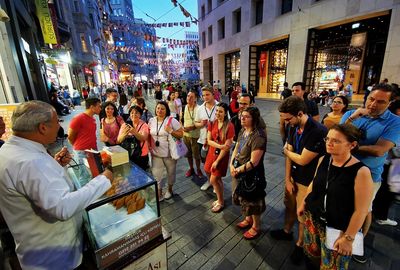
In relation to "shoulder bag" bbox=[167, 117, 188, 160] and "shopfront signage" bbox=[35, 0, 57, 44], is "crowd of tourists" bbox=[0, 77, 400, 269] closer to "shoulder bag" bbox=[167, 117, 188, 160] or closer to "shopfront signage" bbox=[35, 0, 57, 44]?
"shoulder bag" bbox=[167, 117, 188, 160]

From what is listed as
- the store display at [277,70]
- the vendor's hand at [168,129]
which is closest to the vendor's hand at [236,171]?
the vendor's hand at [168,129]

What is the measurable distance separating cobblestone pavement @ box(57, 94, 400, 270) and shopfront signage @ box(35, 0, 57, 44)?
32.7 ft

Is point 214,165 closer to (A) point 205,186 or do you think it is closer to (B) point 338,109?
(A) point 205,186

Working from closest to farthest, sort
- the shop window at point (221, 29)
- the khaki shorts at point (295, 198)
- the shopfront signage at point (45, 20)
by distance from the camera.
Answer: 1. the khaki shorts at point (295, 198)
2. the shopfront signage at point (45, 20)
3. the shop window at point (221, 29)

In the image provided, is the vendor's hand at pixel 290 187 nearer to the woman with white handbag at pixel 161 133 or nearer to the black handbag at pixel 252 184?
the black handbag at pixel 252 184

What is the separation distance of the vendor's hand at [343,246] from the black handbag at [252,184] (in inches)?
35.4

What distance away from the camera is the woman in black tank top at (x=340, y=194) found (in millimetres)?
1337

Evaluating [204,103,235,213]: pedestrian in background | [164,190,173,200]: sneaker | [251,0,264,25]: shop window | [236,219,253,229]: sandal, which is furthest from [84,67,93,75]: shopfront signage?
[236,219,253,229]: sandal

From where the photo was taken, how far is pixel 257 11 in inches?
611

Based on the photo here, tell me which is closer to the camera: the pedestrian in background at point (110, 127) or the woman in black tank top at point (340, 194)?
the woman in black tank top at point (340, 194)

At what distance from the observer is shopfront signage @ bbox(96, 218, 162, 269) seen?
137 cm

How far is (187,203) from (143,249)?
5.83 feet

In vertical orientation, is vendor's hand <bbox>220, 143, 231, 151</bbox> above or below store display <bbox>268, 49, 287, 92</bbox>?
below

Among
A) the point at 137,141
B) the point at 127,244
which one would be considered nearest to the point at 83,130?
the point at 137,141
